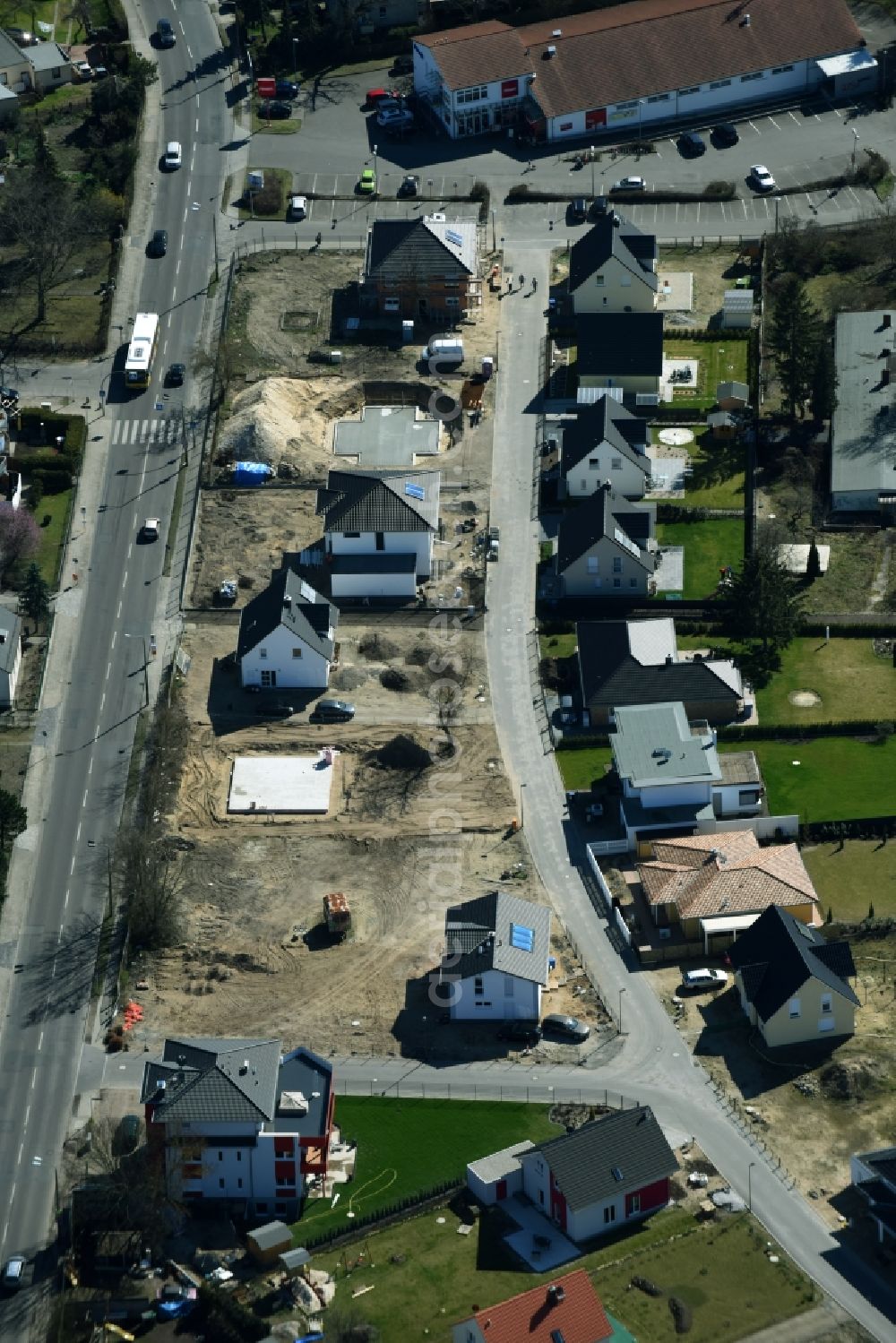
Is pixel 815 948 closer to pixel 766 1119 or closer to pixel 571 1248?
pixel 766 1119

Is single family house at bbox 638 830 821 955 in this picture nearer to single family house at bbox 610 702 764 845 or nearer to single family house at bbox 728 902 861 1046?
single family house at bbox 728 902 861 1046

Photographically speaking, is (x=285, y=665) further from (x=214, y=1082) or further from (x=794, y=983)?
(x=794, y=983)

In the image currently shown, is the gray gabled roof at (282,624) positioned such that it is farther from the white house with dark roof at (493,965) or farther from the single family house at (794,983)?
the single family house at (794,983)

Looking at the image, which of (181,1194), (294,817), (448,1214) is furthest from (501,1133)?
(294,817)

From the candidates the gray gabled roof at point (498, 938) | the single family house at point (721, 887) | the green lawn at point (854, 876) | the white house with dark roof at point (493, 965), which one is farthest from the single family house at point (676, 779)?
the white house with dark roof at point (493, 965)

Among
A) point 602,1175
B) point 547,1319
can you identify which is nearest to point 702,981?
point 602,1175
